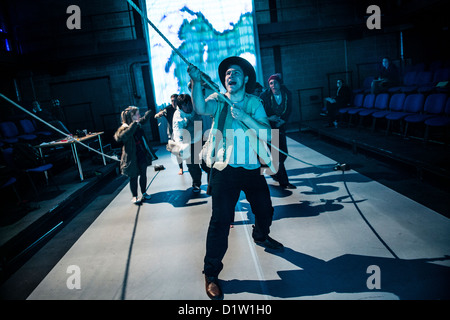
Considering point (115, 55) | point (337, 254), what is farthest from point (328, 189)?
point (115, 55)

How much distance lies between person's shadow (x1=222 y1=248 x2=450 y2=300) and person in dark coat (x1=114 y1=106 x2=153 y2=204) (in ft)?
7.85

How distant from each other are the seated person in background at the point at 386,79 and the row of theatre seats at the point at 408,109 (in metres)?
0.39

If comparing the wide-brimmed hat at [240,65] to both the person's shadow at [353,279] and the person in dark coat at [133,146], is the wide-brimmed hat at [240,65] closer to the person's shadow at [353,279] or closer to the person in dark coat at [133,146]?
the person's shadow at [353,279]

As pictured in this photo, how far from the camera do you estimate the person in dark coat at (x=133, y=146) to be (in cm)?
393

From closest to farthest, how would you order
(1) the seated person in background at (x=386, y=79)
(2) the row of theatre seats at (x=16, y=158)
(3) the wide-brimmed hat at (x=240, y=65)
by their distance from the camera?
(3) the wide-brimmed hat at (x=240, y=65) < (2) the row of theatre seats at (x=16, y=158) < (1) the seated person in background at (x=386, y=79)

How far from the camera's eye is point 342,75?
10883 millimetres

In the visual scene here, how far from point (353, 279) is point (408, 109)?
17.4 feet

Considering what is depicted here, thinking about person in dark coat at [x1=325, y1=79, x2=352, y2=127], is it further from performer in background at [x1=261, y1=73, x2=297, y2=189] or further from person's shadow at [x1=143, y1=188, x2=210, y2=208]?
person's shadow at [x1=143, y1=188, x2=210, y2=208]

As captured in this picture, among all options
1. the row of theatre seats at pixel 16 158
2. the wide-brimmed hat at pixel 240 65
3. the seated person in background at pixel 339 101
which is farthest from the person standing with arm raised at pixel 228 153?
the seated person in background at pixel 339 101

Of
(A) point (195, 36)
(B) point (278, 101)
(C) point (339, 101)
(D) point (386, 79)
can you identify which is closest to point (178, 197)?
(B) point (278, 101)

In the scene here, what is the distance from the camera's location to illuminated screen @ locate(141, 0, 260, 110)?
9.53 metres

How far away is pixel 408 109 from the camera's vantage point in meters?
6.14

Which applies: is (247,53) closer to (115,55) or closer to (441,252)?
(115,55)
